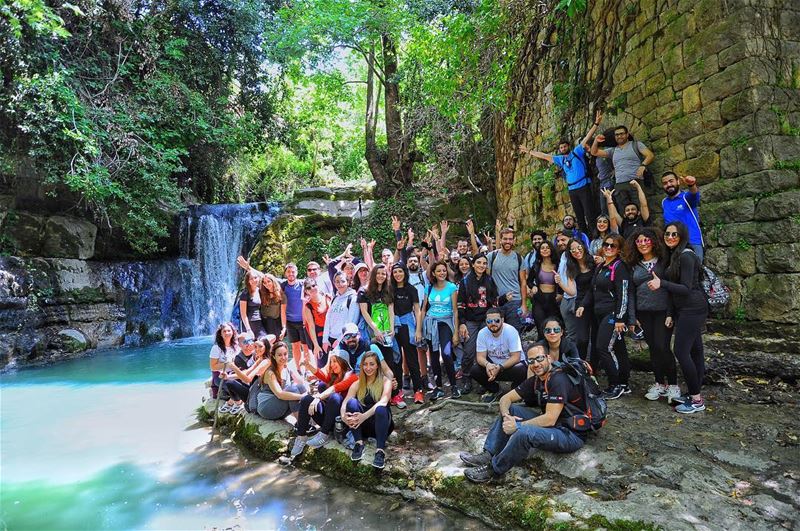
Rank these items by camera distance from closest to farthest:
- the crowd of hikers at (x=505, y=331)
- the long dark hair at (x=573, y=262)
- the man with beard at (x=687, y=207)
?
the crowd of hikers at (x=505, y=331)
the man with beard at (x=687, y=207)
the long dark hair at (x=573, y=262)

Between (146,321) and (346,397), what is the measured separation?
1057 centimetres

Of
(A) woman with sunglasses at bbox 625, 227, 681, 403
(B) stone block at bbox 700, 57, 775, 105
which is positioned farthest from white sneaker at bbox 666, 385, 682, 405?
(B) stone block at bbox 700, 57, 775, 105

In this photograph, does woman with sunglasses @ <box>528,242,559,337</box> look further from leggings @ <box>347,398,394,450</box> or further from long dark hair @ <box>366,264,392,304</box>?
leggings @ <box>347,398,394,450</box>

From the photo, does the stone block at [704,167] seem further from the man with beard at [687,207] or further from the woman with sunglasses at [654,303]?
the woman with sunglasses at [654,303]

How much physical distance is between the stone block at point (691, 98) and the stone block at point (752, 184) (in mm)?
801

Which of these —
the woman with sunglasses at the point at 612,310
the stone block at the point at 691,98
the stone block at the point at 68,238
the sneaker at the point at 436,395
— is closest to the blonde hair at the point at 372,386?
the sneaker at the point at 436,395

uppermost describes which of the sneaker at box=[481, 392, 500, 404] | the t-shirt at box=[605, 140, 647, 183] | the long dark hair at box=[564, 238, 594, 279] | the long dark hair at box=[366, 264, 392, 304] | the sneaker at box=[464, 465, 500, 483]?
the t-shirt at box=[605, 140, 647, 183]

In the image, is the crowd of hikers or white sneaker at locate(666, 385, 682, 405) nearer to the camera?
the crowd of hikers

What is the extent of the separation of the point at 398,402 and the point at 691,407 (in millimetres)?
2611

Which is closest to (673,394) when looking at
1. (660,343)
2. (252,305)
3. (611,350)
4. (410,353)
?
(660,343)

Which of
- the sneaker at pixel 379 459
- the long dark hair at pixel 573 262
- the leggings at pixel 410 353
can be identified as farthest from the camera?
the leggings at pixel 410 353

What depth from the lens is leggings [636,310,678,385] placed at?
3.99m

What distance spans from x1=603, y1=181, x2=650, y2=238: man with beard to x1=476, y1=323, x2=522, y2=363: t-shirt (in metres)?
1.56

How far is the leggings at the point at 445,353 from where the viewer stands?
4.90 m
